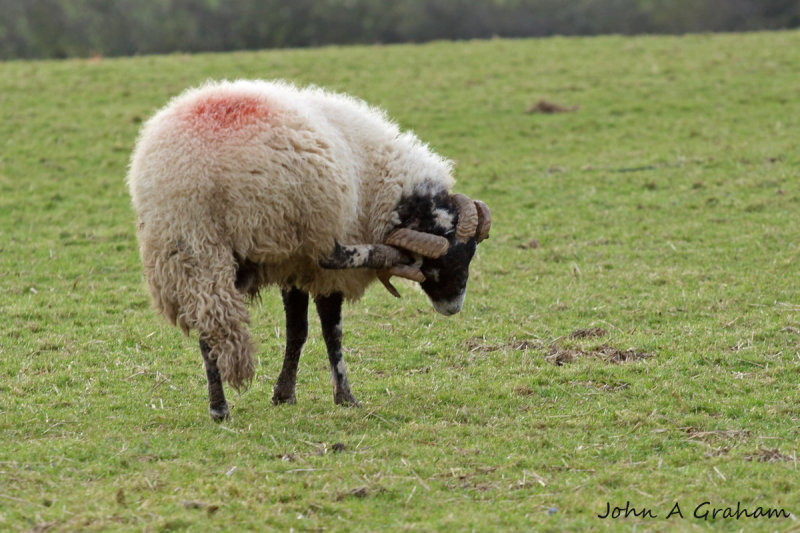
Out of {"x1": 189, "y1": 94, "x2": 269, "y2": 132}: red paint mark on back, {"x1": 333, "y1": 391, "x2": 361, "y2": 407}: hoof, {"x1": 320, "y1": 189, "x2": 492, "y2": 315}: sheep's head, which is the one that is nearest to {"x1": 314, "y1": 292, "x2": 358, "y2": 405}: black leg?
{"x1": 333, "y1": 391, "x2": 361, "y2": 407}: hoof

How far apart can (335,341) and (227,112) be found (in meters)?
2.15

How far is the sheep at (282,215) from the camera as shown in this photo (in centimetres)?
630

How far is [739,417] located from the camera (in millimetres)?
6711

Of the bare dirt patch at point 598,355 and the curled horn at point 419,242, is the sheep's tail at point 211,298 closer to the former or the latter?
the curled horn at point 419,242

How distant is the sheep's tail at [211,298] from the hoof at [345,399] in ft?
3.86

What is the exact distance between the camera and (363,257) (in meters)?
7.01

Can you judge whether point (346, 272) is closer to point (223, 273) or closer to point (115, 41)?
point (223, 273)

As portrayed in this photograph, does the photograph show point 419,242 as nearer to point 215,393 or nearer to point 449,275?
point 449,275

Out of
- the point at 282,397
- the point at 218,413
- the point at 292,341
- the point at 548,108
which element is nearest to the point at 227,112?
the point at 292,341

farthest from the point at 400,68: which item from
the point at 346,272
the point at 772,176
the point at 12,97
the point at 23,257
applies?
the point at 346,272

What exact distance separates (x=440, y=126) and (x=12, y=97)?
1004 centimetres

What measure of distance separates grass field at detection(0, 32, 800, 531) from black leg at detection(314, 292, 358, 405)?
0.58 feet

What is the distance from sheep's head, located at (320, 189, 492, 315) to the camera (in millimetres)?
7125

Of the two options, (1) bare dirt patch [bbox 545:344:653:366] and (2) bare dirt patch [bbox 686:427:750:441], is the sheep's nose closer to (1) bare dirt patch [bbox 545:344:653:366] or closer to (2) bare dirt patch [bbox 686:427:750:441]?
(1) bare dirt patch [bbox 545:344:653:366]
